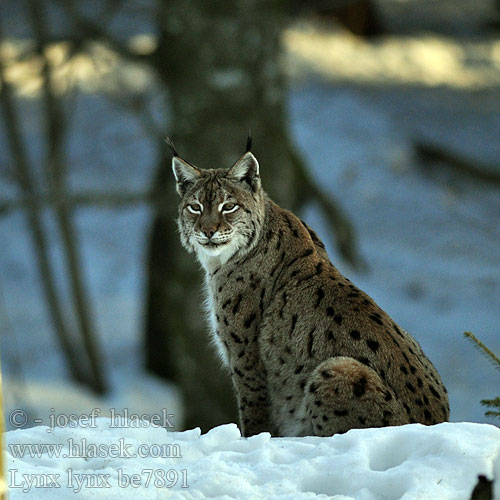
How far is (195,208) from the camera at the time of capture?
5.43 metres

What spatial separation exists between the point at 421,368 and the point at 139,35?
16.9 m

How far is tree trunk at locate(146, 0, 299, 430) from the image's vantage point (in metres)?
10.4

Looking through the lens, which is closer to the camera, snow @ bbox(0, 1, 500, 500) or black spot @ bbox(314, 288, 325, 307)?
black spot @ bbox(314, 288, 325, 307)

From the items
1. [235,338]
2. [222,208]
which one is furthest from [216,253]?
[235,338]

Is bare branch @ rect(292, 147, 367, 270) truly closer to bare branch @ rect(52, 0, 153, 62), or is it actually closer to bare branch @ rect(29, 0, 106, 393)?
bare branch @ rect(52, 0, 153, 62)

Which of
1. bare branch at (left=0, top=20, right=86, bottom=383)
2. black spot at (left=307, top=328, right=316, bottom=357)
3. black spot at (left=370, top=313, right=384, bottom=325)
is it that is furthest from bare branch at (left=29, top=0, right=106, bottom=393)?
black spot at (left=370, top=313, right=384, bottom=325)

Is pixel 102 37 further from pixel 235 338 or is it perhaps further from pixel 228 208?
pixel 235 338

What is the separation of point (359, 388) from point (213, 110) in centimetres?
643

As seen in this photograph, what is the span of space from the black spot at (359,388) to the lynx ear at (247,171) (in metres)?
1.42

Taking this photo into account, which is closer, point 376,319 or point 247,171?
point 376,319

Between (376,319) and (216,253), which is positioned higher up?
(216,253)

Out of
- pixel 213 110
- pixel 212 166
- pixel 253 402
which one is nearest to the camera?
pixel 253 402

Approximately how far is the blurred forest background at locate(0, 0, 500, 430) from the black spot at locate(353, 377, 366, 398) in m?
3.06

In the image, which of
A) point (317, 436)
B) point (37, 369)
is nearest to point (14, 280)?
point (37, 369)
